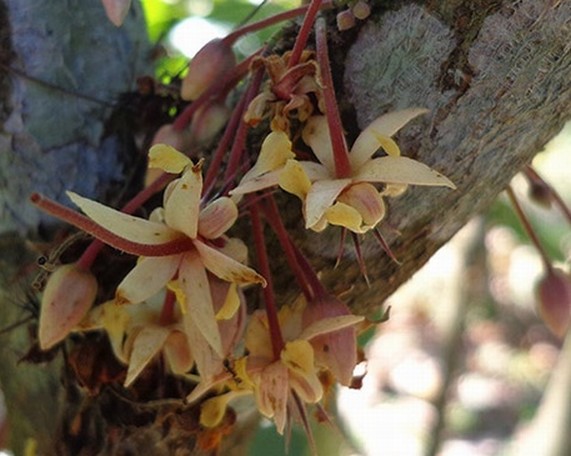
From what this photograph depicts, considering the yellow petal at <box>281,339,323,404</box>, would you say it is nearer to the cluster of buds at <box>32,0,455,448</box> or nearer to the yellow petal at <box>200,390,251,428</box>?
the cluster of buds at <box>32,0,455,448</box>

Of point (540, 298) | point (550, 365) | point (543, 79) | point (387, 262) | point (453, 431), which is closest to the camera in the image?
point (543, 79)

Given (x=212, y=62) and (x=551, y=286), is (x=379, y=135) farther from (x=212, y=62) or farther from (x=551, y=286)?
(x=551, y=286)

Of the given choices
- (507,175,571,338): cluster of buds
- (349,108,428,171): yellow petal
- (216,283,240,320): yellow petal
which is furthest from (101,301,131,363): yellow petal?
Result: (507,175,571,338): cluster of buds

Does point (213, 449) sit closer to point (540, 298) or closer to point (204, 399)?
point (204, 399)

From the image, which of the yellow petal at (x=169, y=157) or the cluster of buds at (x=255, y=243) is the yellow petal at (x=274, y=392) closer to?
the cluster of buds at (x=255, y=243)

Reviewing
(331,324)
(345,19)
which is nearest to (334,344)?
(331,324)

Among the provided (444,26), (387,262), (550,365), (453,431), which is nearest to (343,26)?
(444,26)

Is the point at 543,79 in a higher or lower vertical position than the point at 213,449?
higher
